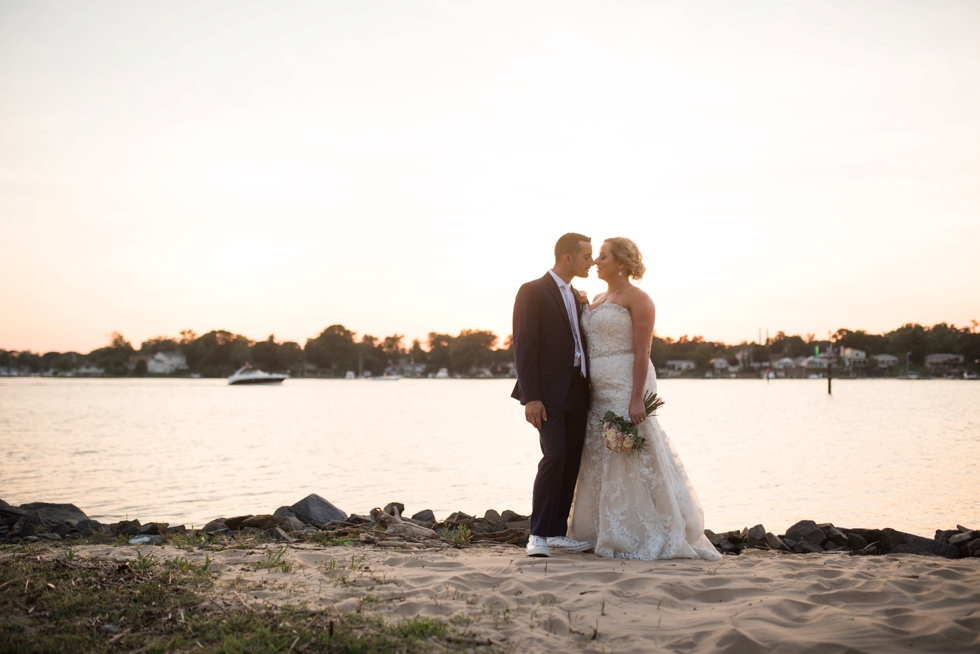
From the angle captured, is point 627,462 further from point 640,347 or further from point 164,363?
point 164,363

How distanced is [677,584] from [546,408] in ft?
5.99

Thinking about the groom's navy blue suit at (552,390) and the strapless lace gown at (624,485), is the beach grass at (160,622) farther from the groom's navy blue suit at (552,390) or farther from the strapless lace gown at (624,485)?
the strapless lace gown at (624,485)

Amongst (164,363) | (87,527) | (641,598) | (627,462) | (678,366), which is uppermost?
(627,462)

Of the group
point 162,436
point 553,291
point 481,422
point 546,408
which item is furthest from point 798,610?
point 481,422

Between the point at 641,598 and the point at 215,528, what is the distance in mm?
6050

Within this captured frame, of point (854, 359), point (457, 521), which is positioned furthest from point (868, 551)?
point (854, 359)

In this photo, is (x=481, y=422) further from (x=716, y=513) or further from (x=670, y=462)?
(x=670, y=462)

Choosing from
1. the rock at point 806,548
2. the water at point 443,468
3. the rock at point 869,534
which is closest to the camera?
the rock at point 806,548

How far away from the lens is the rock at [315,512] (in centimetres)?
885

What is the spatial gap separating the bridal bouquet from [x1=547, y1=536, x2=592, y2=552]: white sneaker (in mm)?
895

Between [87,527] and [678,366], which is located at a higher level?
[678,366]

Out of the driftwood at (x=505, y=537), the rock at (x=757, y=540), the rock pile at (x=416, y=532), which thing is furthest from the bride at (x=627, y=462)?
the rock at (x=757, y=540)

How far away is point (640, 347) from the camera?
233 inches

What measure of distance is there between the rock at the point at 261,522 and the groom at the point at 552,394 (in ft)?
12.6
